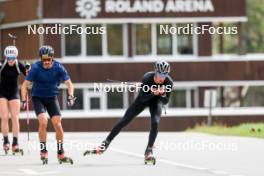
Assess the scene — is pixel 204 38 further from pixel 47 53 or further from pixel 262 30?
pixel 47 53

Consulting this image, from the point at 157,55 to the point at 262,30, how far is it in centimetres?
2765

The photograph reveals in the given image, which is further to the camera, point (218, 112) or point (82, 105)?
point (82, 105)

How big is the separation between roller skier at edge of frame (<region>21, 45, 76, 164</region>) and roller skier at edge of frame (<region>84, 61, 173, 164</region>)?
0.74 m

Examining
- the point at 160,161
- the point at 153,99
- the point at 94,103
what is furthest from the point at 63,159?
the point at 94,103

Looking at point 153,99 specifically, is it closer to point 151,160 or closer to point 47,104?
point 151,160

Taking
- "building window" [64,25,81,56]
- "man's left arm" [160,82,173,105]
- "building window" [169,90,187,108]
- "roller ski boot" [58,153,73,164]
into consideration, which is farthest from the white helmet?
"building window" [169,90,187,108]

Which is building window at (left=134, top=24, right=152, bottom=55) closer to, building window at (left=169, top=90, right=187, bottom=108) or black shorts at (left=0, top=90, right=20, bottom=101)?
building window at (left=169, top=90, right=187, bottom=108)

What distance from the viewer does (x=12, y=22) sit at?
59188 millimetres

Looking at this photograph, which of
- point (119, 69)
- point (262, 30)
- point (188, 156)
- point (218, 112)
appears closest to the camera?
point (188, 156)

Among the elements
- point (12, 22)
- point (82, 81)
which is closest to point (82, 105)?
point (82, 81)

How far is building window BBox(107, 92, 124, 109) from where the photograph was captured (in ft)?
191

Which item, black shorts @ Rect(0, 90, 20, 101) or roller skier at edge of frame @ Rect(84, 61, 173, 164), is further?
black shorts @ Rect(0, 90, 20, 101)

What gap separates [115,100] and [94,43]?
10.7ft

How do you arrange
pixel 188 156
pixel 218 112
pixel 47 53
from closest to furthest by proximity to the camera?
pixel 47 53 → pixel 188 156 → pixel 218 112
